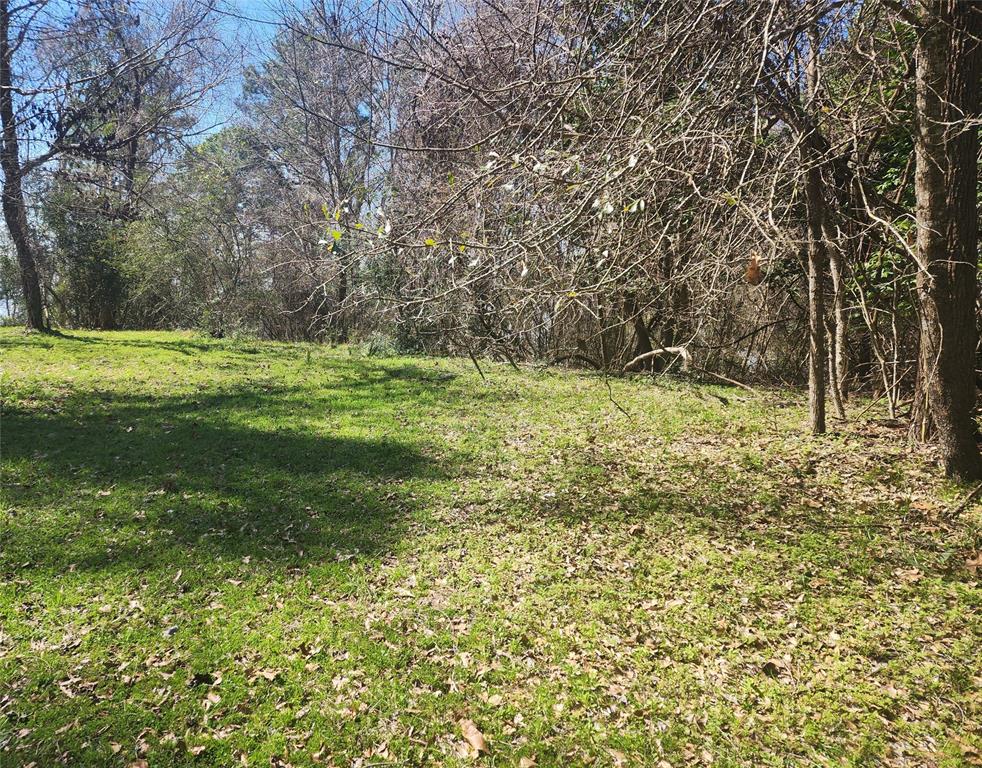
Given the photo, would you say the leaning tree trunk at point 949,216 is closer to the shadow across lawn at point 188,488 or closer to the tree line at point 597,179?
the tree line at point 597,179

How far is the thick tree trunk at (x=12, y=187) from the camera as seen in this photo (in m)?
8.48

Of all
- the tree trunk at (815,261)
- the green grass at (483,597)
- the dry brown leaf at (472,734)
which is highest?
the tree trunk at (815,261)

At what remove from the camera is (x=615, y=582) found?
3830mm

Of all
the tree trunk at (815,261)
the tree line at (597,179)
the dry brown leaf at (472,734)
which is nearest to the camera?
the dry brown leaf at (472,734)

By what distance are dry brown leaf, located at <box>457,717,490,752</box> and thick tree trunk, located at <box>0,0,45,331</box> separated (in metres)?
8.68

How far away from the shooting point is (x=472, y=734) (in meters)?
2.67

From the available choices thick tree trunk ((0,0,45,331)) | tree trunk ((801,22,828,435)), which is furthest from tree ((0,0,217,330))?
tree trunk ((801,22,828,435))

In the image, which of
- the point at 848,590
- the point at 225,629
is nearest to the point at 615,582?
the point at 848,590

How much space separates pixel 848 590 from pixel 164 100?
12098mm

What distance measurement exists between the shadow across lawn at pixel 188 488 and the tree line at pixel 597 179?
61.8 inches

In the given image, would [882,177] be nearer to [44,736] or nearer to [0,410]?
[44,736]

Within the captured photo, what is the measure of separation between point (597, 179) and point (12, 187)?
10933 millimetres

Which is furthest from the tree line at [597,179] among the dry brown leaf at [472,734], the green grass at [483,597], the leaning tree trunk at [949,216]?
the dry brown leaf at [472,734]

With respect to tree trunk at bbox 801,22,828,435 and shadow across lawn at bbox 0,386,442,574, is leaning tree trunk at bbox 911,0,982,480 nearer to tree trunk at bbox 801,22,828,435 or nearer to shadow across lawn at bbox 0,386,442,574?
tree trunk at bbox 801,22,828,435
